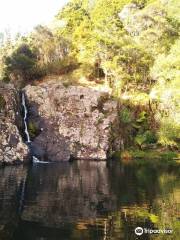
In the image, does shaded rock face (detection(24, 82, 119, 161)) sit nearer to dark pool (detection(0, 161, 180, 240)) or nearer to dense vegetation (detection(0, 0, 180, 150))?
dense vegetation (detection(0, 0, 180, 150))

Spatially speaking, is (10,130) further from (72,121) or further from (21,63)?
(21,63)

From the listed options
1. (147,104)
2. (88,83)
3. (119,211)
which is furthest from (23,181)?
(88,83)

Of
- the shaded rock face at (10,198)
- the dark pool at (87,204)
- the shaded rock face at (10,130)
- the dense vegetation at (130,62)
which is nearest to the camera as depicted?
the dark pool at (87,204)

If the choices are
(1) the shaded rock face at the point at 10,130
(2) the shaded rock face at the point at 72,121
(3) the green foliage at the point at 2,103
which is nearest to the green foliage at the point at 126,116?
(2) the shaded rock face at the point at 72,121

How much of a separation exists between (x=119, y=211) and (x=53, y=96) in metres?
31.2

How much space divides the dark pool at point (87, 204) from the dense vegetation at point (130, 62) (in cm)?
1452

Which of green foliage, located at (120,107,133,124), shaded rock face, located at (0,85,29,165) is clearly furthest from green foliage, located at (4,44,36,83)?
green foliage, located at (120,107,133,124)

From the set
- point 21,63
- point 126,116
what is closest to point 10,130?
point 126,116

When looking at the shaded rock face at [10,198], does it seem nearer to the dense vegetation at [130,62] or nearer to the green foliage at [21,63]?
the dense vegetation at [130,62]

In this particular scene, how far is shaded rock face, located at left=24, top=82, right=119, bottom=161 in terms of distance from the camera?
43.8 meters

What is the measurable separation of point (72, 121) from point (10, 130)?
8.42 meters

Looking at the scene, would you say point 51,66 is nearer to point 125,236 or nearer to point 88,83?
point 88,83

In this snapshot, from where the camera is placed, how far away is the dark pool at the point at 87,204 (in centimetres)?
1522

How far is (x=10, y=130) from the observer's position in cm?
4091
